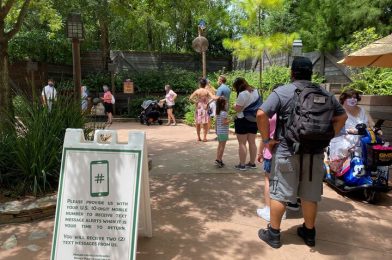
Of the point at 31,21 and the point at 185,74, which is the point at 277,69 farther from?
the point at 31,21

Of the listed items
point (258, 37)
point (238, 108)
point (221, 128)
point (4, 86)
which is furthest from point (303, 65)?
point (258, 37)

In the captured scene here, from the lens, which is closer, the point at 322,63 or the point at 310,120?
the point at 310,120

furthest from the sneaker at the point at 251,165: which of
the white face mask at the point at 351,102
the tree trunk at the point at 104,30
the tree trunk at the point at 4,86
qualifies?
the tree trunk at the point at 104,30

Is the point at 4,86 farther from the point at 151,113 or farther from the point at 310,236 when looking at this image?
the point at 151,113

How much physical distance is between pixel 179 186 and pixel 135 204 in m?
2.65

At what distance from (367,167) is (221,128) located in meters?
2.58

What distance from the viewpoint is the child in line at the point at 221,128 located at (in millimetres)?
6832

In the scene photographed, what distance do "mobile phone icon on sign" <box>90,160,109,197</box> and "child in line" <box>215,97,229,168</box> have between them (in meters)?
3.77

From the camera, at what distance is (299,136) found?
345cm

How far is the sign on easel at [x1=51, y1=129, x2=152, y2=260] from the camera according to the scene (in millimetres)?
3146

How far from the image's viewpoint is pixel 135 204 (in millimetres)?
3172

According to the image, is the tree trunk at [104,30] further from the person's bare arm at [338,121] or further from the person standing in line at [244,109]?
the person's bare arm at [338,121]

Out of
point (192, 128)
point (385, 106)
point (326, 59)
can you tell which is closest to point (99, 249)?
point (385, 106)

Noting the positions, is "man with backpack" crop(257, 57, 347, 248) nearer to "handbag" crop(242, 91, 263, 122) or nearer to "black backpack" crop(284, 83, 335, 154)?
"black backpack" crop(284, 83, 335, 154)
